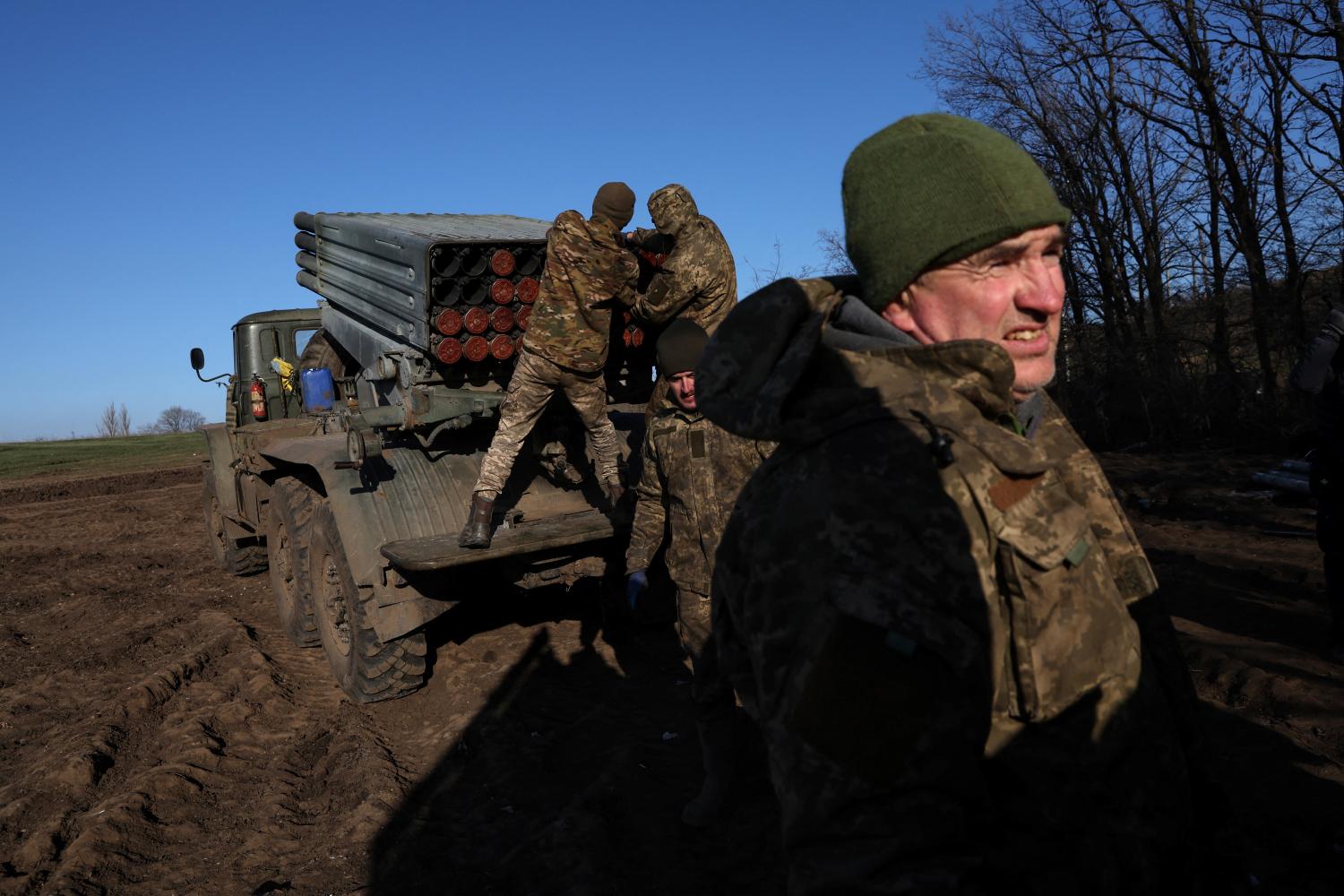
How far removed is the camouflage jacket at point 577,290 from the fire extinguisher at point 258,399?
457 cm

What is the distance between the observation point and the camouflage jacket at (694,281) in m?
5.42

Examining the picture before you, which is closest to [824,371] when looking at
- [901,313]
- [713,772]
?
[901,313]

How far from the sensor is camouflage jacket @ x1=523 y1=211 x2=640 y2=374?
5207 millimetres

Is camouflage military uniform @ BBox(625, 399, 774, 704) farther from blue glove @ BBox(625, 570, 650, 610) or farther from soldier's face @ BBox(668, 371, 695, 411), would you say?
blue glove @ BBox(625, 570, 650, 610)

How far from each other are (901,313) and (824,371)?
0.21 m

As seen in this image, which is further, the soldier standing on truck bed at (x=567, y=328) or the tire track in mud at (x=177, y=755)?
the soldier standing on truck bed at (x=567, y=328)

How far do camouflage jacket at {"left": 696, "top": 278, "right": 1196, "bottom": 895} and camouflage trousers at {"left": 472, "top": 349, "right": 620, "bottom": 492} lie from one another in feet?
Answer: 13.5

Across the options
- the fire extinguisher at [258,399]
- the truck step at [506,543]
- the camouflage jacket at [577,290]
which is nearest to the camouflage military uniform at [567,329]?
the camouflage jacket at [577,290]

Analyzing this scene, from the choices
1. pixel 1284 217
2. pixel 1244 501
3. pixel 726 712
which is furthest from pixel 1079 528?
pixel 1284 217

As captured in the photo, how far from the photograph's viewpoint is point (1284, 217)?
12.1m

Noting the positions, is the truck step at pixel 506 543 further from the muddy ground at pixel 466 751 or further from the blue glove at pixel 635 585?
the muddy ground at pixel 466 751

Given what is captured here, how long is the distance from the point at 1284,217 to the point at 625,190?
1035 cm

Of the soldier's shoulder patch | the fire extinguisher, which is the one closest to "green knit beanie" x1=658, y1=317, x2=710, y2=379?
the soldier's shoulder patch

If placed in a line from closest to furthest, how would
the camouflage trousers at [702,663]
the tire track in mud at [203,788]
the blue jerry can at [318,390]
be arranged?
the tire track in mud at [203,788]
the camouflage trousers at [702,663]
the blue jerry can at [318,390]
